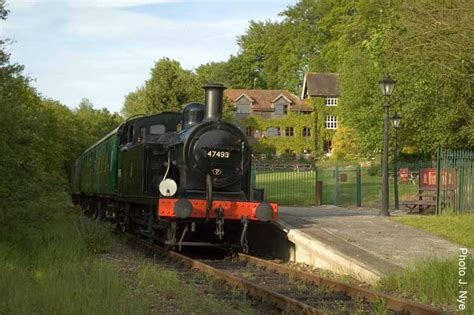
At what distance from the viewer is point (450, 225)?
1484 centimetres

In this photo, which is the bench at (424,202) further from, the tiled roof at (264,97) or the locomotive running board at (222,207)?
the tiled roof at (264,97)

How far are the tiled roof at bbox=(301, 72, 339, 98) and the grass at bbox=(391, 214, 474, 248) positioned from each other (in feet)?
189

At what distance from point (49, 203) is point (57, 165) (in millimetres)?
23565

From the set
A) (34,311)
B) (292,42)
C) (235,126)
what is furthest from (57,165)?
(292,42)

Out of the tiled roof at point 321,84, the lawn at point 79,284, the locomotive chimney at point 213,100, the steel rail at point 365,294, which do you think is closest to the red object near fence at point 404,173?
the locomotive chimney at point 213,100

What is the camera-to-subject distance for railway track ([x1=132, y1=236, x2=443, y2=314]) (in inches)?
294

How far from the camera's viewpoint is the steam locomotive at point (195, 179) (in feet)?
42.4

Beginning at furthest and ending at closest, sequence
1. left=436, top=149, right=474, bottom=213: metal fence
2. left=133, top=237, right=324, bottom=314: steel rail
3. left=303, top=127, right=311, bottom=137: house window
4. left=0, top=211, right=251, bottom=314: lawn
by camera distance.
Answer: left=303, top=127, right=311, bottom=137: house window < left=436, top=149, right=474, bottom=213: metal fence < left=133, top=237, right=324, bottom=314: steel rail < left=0, top=211, right=251, bottom=314: lawn

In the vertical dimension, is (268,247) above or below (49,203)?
below

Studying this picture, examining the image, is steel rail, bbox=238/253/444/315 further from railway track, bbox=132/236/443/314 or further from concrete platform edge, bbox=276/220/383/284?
concrete platform edge, bbox=276/220/383/284

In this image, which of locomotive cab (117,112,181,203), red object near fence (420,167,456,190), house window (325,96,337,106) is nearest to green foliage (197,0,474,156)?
house window (325,96,337,106)

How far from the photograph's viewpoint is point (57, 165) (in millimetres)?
36375

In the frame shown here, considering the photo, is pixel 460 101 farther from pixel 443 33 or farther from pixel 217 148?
pixel 217 148

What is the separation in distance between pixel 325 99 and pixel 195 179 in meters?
61.7
